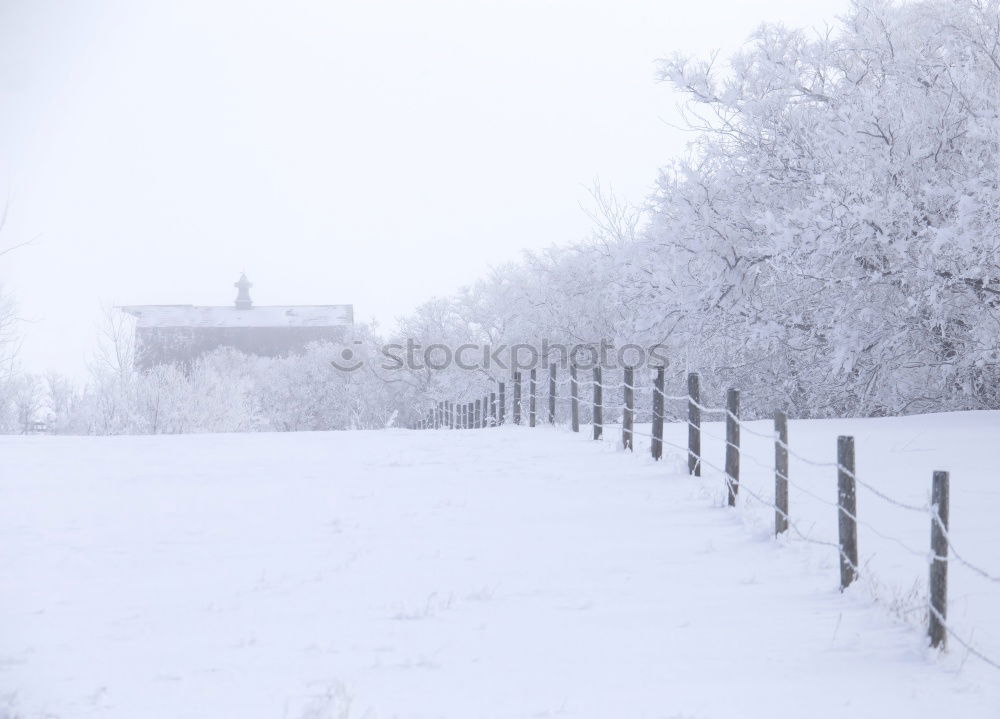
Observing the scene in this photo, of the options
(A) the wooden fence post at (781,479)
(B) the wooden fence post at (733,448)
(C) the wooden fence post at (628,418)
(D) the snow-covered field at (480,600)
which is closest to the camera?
(D) the snow-covered field at (480,600)

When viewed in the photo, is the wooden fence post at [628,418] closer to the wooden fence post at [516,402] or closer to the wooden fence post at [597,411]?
the wooden fence post at [597,411]

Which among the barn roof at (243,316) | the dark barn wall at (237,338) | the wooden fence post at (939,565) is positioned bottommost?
the wooden fence post at (939,565)

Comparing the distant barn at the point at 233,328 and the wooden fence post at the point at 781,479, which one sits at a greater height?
the distant barn at the point at 233,328

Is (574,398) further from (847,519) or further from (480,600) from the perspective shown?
(480,600)

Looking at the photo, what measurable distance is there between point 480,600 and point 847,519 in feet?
7.81

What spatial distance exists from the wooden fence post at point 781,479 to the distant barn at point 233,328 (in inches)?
2664

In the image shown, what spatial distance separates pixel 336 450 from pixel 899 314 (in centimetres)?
1235

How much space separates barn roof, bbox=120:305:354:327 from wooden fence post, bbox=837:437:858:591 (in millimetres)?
73413

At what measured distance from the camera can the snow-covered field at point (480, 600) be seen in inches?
180

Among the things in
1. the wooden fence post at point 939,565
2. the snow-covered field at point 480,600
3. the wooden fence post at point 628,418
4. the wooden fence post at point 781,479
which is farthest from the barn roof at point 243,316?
the wooden fence post at point 939,565

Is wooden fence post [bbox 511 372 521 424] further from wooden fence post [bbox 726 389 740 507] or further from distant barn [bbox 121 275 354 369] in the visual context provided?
distant barn [bbox 121 275 354 369]

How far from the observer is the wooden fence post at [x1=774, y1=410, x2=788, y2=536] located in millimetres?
7602

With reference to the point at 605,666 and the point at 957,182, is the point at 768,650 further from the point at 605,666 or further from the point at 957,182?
the point at 957,182

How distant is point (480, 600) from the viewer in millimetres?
6117
